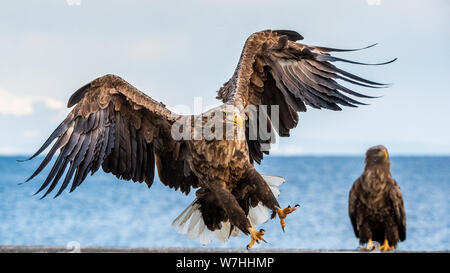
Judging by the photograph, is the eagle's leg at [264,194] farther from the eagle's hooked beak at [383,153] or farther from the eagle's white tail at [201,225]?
the eagle's hooked beak at [383,153]

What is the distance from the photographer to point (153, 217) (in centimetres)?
2647

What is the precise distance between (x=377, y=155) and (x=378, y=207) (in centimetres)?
45

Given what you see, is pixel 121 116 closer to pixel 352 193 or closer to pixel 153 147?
pixel 153 147

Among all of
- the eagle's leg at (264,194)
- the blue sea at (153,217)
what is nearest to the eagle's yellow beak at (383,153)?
the eagle's leg at (264,194)

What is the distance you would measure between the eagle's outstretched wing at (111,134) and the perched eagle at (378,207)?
152cm

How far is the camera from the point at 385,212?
6223 mm

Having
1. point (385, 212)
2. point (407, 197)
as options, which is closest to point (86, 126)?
point (385, 212)

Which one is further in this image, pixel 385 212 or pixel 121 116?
pixel 385 212

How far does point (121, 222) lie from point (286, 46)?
798 inches

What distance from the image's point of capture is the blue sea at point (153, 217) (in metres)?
20.5

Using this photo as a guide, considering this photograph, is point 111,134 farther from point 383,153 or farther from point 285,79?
point 383,153

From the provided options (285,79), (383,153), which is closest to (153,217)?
(383,153)

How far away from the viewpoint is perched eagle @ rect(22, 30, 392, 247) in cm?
516

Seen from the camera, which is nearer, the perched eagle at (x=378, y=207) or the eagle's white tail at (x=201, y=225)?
the eagle's white tail at (x=201, y=225)
